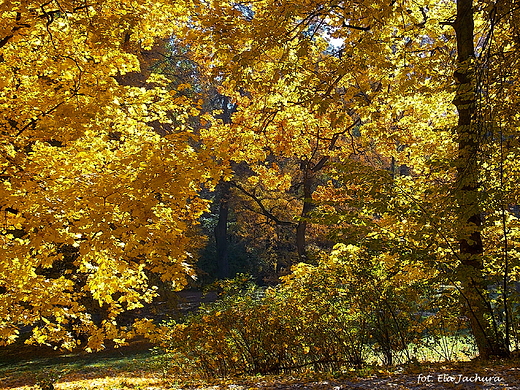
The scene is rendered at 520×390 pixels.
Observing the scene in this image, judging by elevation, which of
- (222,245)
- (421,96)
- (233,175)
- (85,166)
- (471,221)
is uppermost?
(421,96)

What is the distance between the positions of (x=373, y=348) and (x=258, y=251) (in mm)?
21230

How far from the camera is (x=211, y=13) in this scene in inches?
235

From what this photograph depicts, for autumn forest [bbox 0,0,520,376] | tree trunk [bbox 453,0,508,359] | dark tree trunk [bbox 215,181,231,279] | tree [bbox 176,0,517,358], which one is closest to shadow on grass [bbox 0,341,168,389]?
autumn forest [bbox 0,0,520,376]

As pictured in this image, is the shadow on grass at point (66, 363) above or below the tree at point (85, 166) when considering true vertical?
below

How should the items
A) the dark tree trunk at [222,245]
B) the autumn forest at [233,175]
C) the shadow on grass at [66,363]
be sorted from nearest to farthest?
1. the autumn forest at [233,175]
2. the shadow on grass at [66,363]
3. the dark tree trunk at [222,245]

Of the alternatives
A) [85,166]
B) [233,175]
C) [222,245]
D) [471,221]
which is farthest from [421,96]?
[222,245]

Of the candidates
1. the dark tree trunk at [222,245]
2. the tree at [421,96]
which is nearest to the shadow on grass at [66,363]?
the tree at [421,96]

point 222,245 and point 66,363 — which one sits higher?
point 222,245

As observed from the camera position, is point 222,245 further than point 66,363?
Yes

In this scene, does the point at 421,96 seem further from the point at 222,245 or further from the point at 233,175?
the point at 222,245

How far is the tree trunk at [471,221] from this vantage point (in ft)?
16.1

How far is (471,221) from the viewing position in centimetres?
609

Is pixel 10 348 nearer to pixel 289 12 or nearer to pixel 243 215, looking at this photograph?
pixel 243 215

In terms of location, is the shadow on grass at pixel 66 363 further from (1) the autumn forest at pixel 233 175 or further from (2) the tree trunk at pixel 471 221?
(2) the tree trunk at pixel 471 221
